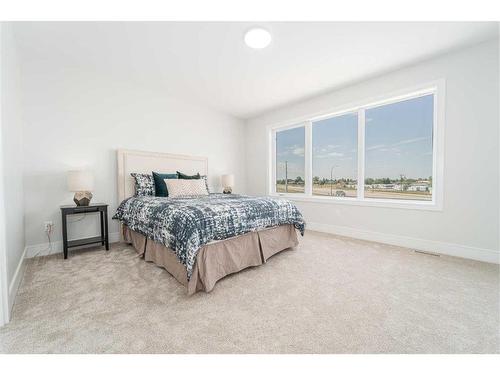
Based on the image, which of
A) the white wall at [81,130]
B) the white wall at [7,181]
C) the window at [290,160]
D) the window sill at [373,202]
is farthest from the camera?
the window at [290,160]

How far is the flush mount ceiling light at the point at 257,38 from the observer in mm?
2058

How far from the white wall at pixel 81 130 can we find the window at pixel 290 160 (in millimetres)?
1968

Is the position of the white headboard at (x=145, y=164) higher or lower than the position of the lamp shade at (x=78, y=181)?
higher

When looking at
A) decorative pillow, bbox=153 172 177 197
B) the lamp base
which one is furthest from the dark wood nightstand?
decorative pillow, bbox=153 172 177 197

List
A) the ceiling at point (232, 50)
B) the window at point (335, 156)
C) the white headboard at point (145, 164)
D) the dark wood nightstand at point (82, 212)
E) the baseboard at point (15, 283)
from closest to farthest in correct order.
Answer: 1. the baseboard at point (15, 283)
2. the ceiling at point (232, 50)
3. the dark wood nightstand at point (82, 212)
4. the white headboard at point (145, 164)
5. the window at point (335, 156)

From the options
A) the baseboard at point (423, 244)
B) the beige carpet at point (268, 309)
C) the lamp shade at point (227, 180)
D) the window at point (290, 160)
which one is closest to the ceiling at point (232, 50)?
the window at point (290, 160)

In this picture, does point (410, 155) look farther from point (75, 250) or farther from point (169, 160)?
point (75, 250)

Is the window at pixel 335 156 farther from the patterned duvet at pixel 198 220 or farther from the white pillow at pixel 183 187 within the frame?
the white pillow at pixel 183 187

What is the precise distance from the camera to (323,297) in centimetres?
162

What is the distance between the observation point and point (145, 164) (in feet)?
11.1

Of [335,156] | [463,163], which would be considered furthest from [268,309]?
[335,156]

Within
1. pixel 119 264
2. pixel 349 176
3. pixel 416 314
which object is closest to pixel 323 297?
pixel 416 314

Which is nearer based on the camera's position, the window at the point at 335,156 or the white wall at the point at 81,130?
the white wall at the point at 81,130

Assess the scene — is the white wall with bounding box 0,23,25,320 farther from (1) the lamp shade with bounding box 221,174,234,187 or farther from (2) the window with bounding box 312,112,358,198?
(2) the window with bounding box 312,112,358,198
